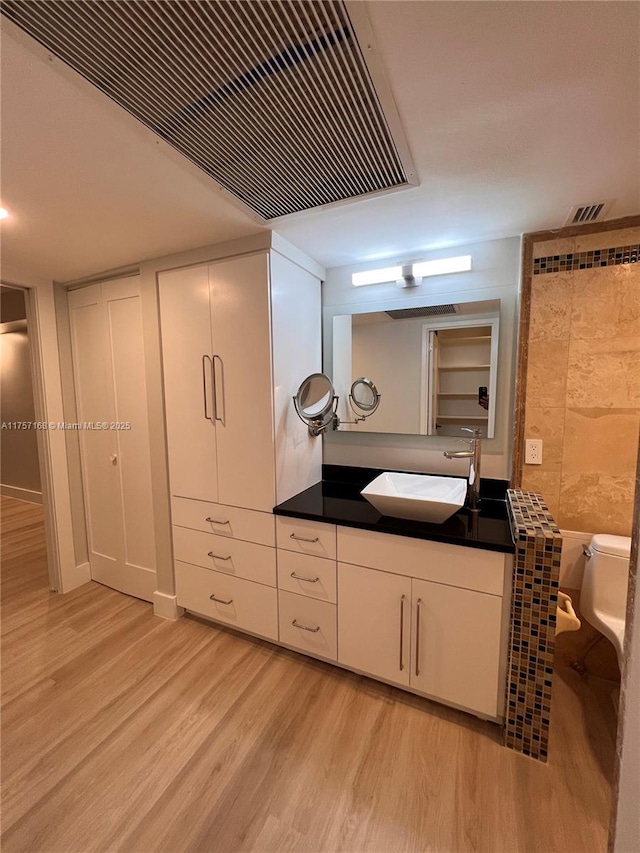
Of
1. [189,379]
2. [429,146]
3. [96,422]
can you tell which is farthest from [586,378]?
[96,422]

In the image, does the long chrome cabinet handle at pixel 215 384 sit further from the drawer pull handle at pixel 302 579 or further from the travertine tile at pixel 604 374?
the travertine tile at pixel 604 374

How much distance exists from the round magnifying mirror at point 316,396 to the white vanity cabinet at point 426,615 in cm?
71

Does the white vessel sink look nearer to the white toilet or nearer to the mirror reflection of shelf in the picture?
the mirror reflection of shelf

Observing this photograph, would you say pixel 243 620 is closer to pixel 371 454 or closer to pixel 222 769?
pixel 222 769

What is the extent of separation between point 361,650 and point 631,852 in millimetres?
1225

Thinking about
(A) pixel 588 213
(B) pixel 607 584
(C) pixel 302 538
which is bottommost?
(B) pixel 607 584

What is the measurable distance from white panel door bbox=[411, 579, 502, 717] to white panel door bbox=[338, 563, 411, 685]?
0.05m

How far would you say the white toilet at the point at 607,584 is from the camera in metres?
1.54

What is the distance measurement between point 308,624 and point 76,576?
6.45 feet

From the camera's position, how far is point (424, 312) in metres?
1.97

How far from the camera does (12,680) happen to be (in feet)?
5.90

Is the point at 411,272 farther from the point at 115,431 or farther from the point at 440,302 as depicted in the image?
the point at 115,431

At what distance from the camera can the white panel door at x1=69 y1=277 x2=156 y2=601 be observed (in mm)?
2262

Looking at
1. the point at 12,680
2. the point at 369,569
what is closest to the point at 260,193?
the point at 369,569
